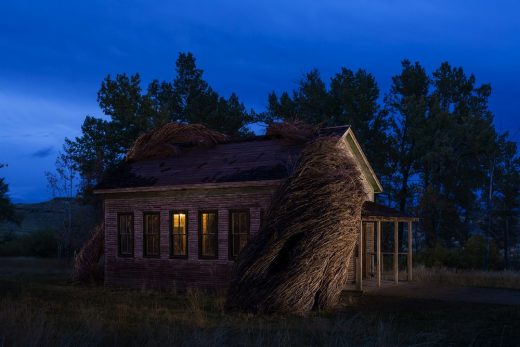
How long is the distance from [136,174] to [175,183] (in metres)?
2.60

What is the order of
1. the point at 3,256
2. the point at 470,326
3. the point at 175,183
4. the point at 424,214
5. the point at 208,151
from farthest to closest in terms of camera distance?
the point at 3,256 < the point at 424,214 < the point at 208,151 < the point at 175,183 < the point at 470,326

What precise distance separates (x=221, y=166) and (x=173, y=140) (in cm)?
385

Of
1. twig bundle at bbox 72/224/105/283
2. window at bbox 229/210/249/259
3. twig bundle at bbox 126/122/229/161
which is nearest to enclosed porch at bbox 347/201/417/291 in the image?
window at bbox 229/210/249/259

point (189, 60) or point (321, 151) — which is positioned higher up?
point (189, 60)

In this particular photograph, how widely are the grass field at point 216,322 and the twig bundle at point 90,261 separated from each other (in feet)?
10.8

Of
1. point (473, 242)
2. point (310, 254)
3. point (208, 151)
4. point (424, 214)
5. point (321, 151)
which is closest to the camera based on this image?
point (310, 254)

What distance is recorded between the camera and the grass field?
30.8 feet

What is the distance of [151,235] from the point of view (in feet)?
68.7

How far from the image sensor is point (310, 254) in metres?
14.1

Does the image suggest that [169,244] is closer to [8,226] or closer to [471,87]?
[471,87]

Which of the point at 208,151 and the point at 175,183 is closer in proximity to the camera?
the point at 175,183

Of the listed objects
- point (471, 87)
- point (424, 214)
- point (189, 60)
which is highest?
point (189, 60)

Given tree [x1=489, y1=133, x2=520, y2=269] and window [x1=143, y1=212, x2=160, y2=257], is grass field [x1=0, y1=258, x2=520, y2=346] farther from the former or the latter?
tree [x1=489, y1=133, x2=520, y2=269]

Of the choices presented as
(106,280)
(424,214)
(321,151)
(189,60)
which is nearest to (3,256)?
(189,60)
